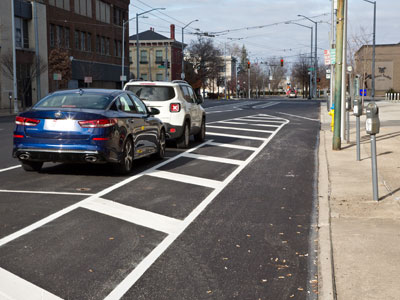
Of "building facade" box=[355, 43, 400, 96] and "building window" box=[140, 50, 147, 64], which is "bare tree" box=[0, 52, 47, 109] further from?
"building facade" box=[355, 43, 400, 96]

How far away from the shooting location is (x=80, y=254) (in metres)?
5.74

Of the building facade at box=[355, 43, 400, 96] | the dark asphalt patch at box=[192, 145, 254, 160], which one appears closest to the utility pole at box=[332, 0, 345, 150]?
the dark asphalt patch at box=[192, 145, 254, 160]

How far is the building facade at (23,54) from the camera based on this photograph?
44.6 meters

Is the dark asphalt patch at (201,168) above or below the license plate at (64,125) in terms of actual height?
below

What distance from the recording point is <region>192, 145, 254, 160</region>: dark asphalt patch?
1434 cm

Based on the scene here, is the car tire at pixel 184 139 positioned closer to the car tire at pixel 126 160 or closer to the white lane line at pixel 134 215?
the car tire at pixel 126 160

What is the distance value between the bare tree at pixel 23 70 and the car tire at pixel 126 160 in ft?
110

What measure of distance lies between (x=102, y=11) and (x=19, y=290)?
6473cm

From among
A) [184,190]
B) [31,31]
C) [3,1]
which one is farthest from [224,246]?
[31,31]

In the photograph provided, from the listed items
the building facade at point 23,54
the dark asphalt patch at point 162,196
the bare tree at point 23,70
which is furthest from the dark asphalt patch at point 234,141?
the building facade at point 23,54

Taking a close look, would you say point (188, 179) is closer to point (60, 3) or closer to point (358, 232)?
point (358, 232)

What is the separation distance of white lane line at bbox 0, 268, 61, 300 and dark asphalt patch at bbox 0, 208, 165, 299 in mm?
65

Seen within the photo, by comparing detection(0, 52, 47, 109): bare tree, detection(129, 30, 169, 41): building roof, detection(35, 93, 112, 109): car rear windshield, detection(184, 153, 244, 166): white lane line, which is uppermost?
detection(129, 30, 169, 41): building roof

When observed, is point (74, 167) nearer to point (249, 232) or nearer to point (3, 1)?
point (249, 232)
